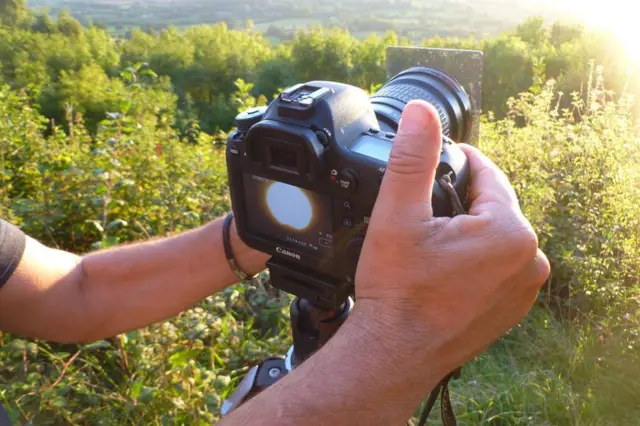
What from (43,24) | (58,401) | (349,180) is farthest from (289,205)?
(43,24)

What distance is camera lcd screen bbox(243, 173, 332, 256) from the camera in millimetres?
796

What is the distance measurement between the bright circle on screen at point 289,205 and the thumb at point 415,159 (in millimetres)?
216

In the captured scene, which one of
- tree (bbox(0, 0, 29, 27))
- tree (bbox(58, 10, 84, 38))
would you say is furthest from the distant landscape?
tree (bbox(0, 0, 29, 27))

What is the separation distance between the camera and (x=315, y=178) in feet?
2.50

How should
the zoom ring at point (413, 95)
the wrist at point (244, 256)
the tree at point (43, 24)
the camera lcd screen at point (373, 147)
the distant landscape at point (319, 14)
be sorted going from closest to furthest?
the camera lcd screen at point (373, 147)
the zoom ring at point (413, 95)
the wrist at point (244, 256)
the distant landscape at point (319, 14)
the tree at point (43, 24)

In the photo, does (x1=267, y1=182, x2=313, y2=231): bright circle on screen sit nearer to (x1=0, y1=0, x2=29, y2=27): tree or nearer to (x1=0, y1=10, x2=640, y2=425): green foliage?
(x1=0, y1=10, x2=640, y2=425): green foliage

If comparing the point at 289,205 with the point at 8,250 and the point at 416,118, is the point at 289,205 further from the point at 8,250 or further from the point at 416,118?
the point at 8,250

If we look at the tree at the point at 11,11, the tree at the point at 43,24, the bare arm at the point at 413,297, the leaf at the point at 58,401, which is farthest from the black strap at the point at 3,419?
the tree at the point at 43,24

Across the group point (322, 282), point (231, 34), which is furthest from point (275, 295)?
point (231, 34)

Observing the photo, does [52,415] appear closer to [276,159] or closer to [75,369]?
[75,369]

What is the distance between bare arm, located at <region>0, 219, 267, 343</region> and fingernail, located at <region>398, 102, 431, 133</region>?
0.53 m

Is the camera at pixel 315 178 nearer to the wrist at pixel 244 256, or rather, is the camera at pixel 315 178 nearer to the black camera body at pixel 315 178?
the black camera body at pixel 315 178

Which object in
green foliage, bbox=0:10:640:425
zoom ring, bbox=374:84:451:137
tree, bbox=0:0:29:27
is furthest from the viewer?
tree, bbox=0:0:29:27

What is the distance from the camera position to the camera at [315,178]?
75cm
